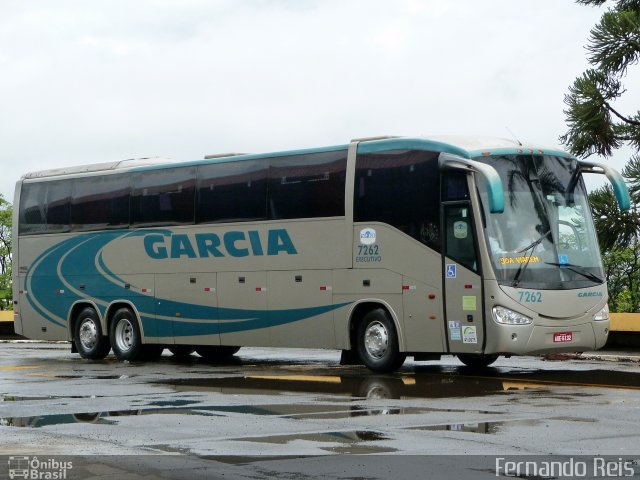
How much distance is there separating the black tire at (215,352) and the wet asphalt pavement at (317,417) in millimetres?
3777

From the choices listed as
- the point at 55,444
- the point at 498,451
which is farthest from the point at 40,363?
the point at 498,451

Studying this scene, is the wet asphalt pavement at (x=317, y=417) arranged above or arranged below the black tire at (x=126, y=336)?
below

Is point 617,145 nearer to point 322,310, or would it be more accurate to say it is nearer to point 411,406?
point 322,310

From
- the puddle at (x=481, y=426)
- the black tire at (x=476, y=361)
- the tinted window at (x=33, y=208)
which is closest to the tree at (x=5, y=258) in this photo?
the tinted window at (x=33, y=208)

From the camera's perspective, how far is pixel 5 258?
3841 inches

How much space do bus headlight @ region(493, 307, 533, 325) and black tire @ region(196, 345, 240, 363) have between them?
333 inches

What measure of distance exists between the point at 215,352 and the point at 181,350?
0.99 m

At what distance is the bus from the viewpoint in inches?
752

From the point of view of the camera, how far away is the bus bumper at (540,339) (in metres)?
18.7

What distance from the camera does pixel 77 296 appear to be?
2680cm

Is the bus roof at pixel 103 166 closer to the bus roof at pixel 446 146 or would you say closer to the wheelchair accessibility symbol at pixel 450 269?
the bus roof at pixel 446 146

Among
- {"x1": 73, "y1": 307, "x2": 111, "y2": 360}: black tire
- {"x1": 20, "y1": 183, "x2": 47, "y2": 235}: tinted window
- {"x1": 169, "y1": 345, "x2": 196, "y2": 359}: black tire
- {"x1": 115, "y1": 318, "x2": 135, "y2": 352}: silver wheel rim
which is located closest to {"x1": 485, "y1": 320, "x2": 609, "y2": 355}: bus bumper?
{"x1": 169, "y1": 345, "x2": 196, "y2": 359}: black tire

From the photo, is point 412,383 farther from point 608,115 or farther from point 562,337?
point 608,115

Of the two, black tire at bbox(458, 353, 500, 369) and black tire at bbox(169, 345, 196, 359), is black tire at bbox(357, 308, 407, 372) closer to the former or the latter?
black tire at bbox(458, 353, 500, 369)
